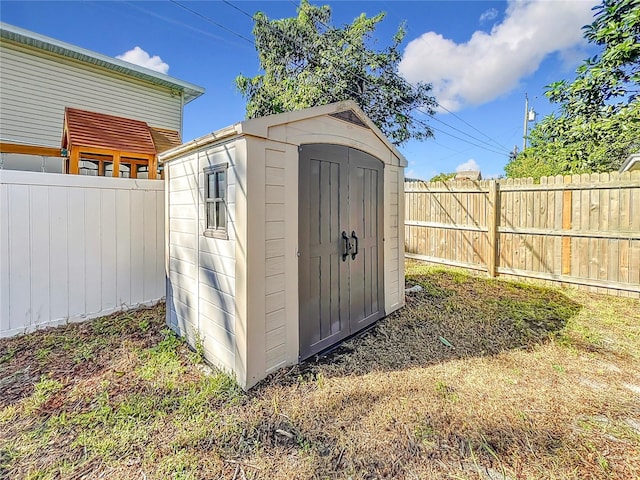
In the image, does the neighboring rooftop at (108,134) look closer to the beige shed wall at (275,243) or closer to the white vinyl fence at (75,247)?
the white vinyl fence at (75,247)

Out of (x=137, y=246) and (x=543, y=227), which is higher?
(x=543, y=227)

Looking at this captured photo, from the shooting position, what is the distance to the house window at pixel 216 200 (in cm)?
247

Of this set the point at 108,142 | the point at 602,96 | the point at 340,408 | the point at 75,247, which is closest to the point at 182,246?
the point at 75,247

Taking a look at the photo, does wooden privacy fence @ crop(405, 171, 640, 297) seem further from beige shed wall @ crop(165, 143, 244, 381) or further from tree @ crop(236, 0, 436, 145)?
tree @ crop(236, 0, 436, 145)

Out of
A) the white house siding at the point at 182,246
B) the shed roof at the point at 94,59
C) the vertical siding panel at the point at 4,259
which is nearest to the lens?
the white house siding at the point at 182,246

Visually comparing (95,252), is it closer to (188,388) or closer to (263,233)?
(188,388)

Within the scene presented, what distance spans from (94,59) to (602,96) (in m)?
10.9

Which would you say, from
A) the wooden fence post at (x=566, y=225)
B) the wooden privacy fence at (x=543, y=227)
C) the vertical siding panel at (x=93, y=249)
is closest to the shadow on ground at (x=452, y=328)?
the wooden fence post at (x=566, y=225)

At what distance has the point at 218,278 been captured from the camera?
8.33ft

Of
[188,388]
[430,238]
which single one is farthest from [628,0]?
[188,388]

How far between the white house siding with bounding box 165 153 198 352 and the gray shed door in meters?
1.07

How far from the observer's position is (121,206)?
12.8 feet

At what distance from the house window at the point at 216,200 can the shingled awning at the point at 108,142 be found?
3.75 meters

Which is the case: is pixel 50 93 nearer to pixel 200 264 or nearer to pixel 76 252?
pixel 76 252
